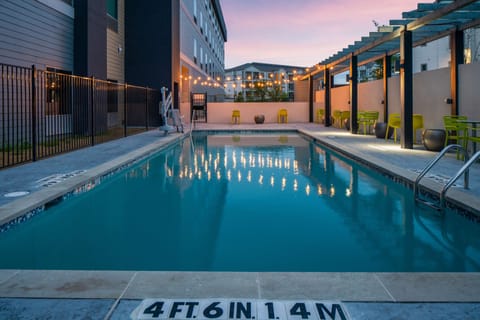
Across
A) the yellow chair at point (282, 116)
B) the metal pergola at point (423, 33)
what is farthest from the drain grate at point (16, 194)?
the yellow chair at point (282, 116)

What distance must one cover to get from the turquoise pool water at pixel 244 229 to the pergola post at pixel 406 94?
287cm

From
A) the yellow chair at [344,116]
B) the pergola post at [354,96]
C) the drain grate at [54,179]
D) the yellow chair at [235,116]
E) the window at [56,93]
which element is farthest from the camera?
the yellow chair at [235,116]

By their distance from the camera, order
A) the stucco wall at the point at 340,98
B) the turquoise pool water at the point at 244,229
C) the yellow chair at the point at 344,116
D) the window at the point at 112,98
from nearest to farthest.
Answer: the turquoise pool water at the point at 244,229, the window at the point at 112,98, the yellow chair at the point at 344,116, the stucco wall at the point at 340,98

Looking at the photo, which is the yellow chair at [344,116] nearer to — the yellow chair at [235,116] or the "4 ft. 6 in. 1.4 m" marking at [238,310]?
the yellow chair at [235,116]

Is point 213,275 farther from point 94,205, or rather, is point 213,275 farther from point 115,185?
point 115,185

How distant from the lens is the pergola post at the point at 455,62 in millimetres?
9281

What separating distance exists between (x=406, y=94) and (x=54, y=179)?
7386 mm

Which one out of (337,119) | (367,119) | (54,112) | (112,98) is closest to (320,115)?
(337,119)

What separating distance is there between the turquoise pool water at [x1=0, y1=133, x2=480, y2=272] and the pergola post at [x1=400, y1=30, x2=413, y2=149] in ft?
9.41

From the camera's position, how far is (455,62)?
9.30m

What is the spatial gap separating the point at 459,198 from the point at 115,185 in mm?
4594

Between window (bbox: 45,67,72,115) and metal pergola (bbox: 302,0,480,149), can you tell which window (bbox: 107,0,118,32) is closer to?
window (bbox: 45,67,72,115)

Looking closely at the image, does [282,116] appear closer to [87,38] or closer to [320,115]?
[320,115]

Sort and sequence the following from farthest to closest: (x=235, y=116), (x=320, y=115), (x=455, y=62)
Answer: (x=235, y=116) < (x=320, y=115) < (x=455, y=62)
